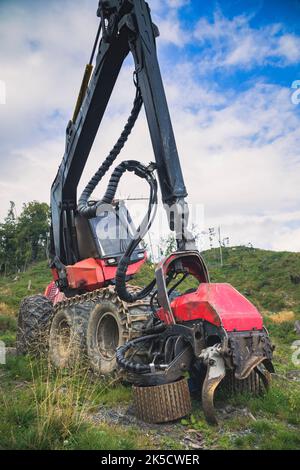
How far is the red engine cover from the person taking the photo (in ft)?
14.2

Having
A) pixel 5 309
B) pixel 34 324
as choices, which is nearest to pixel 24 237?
pixel 5 309

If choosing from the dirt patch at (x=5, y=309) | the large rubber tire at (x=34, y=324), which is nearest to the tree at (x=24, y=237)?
the dirt patch at (x=5, y=309)

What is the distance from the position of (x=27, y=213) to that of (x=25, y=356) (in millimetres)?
50561

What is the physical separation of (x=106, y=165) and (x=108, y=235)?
143 centimetres

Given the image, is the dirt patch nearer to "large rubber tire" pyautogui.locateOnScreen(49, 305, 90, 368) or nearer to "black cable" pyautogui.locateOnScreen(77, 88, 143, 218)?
"large rubber tire" pyautogui.locateOnScreen(49, 305, 90, 368)

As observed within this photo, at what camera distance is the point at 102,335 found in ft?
21.4

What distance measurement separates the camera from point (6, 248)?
54.2 meters

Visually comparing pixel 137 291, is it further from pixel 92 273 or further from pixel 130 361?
pixel 130 361

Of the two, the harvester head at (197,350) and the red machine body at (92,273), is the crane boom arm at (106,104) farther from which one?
the harvester head at (197,350)

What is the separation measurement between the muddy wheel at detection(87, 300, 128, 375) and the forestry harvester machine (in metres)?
0.02

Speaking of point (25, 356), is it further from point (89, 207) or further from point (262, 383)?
point (262, 383)

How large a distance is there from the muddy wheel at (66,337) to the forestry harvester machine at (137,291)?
0.02m

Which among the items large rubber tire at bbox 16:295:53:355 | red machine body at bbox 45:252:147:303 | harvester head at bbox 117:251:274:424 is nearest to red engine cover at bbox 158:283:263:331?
harvester head at bbox 117:251:274:424
